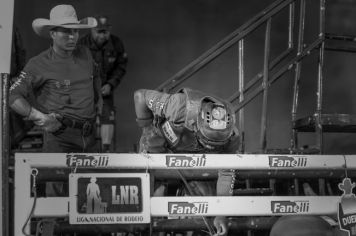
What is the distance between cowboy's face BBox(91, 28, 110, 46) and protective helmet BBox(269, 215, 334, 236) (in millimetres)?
4074

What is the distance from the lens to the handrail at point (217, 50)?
5176 millimetres

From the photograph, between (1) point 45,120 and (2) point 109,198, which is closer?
(2) point 109,198

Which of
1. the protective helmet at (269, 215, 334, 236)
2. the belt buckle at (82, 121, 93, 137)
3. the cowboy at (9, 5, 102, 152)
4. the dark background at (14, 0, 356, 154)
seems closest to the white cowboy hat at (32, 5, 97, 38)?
the cowboy at (9, 5, 102, 152)

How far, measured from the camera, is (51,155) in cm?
333

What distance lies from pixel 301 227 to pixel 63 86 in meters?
2.31

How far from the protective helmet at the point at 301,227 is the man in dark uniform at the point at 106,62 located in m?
3.63

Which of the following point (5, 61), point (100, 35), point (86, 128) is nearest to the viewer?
point (5, 61)

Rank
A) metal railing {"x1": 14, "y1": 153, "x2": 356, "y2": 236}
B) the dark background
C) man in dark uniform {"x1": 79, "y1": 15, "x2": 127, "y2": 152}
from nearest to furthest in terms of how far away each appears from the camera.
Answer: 1. metal railing {"x1": 14, "y1": 153, "x2": 356, "y2": 236}
2. man in dark uniform {"x1": 79, "y1": 15, "x2": 127, "y2": 152}
3. the dark background

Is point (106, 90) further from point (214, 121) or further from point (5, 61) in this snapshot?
point (5, 61)

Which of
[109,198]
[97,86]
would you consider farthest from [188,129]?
[97,86]

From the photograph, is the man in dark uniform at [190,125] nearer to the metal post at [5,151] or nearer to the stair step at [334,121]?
the metal post at [5,151]

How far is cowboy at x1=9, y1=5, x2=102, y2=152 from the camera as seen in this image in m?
4.83

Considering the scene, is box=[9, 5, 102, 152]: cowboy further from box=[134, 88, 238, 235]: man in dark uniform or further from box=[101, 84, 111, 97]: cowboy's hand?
box=[101, 84, 111, 97]: cowboy's hand

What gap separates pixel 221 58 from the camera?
894cm
